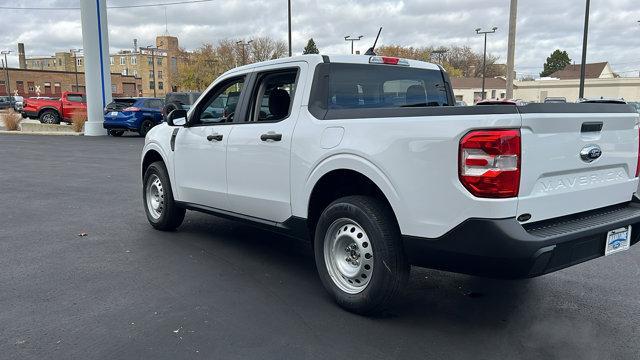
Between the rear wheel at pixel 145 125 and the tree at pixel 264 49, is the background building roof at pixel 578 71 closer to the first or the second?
the tree at pixel 264 49

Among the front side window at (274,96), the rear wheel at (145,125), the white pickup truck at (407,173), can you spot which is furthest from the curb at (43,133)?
the front side window at (274,96)

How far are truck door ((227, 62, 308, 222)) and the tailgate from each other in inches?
73.5

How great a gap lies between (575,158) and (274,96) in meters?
2.42

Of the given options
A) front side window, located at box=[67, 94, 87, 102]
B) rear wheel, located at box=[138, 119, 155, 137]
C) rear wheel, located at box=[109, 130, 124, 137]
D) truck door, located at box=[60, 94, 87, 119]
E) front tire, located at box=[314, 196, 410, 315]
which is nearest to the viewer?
front tire, located at box=[314, 196, 410, 315]

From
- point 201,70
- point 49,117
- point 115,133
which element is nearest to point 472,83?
point 201,70

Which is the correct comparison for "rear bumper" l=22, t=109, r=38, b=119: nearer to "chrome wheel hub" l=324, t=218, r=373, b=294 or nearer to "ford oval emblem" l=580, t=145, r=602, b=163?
"chrome wheel hub" l=324, t=218, r=373, b=294

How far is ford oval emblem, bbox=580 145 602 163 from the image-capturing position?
3388mm

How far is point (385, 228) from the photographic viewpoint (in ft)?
11.6

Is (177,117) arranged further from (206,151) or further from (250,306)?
(250,306)

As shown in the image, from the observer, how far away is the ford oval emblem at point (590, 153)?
3.39 meters

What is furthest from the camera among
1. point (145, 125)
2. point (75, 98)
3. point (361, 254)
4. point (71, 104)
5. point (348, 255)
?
point (75, 98)

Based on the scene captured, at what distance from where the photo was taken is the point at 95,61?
21.9 m

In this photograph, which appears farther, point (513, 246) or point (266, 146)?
point (266, 146)

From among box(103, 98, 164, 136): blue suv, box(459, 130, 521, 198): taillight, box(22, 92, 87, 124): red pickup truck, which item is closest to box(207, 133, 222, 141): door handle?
box(459, 130, 521, 198): taillight
